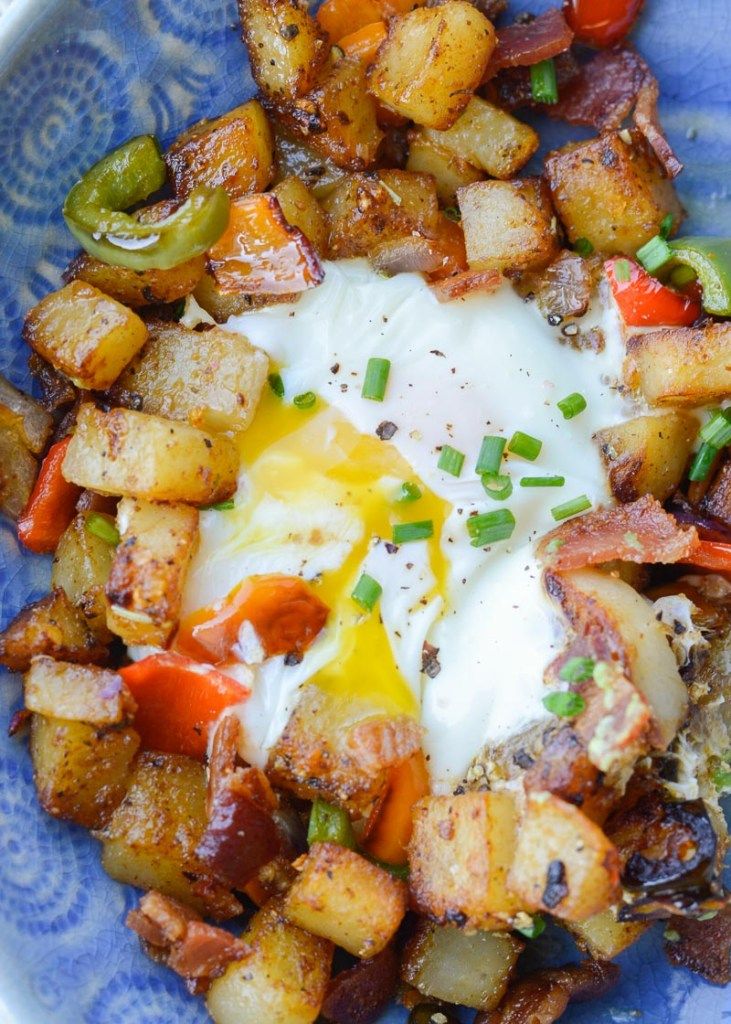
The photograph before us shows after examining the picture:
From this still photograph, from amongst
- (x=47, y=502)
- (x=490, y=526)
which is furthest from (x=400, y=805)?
(x=47, y=502)

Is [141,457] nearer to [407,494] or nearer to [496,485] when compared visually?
[407,494]

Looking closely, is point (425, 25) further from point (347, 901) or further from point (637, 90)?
point (347, 901)

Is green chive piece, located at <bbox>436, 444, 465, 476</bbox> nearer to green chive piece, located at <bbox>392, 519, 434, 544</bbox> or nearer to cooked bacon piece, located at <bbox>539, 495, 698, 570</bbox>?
green chive piece, located at <bbox>392, 519, 434, 544</bbox>

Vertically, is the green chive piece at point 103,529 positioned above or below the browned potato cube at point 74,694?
above

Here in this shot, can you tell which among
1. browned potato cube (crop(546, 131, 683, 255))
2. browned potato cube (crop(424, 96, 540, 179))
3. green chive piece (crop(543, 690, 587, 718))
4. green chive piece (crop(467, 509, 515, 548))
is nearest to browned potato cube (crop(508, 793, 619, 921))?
green chive piece (crop(543, 690, 587, 718))

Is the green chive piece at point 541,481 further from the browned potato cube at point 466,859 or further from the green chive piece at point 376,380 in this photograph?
the browned potato cube at point 466,859

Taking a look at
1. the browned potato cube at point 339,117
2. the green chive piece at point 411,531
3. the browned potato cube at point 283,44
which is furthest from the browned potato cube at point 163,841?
the browned potato cube at point 283,44

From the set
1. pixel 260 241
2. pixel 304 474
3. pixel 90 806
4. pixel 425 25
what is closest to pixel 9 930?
pixel 90 806
